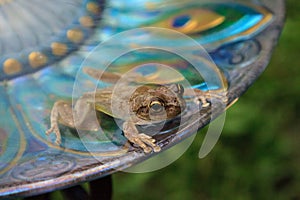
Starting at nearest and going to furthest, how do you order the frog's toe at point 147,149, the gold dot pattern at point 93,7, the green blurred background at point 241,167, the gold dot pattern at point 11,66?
the frog's toe at point 147,149 < the gold dot pattern at point 11,66 < the gold dot pattern at point 93,7 < the green blurred background at point 241,167

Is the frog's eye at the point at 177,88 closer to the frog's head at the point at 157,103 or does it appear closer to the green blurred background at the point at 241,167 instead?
the frog's head at the point at 157,103

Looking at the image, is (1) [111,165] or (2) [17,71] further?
(2) [17,71]

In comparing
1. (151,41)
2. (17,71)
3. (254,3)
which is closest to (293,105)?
(254,3)

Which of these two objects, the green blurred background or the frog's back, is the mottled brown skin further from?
the green blurred background

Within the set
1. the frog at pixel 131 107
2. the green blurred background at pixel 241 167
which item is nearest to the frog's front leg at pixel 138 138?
the frog at pixel 131 107

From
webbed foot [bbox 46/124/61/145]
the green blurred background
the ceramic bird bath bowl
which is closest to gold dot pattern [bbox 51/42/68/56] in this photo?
the ceramic bird bath bowl

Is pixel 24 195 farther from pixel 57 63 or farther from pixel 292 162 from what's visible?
pixel 292 162

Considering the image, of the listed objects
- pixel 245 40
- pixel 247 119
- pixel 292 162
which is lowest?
pixel 292 162
